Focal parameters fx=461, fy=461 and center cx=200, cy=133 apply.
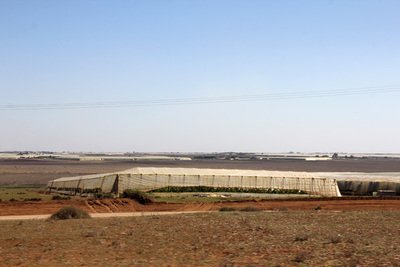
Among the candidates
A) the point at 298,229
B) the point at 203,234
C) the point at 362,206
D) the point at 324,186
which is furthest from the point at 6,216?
the point at 324,186

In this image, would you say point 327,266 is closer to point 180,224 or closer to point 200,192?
point 180,224

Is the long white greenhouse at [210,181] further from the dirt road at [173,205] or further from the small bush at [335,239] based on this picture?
the small bush at [335,239]

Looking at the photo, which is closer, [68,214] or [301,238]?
[301,238]

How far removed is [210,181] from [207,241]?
35794mm

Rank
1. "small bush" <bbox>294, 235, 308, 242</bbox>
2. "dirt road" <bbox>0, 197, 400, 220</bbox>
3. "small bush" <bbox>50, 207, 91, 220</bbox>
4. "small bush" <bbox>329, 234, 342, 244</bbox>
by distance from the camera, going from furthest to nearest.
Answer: "dirt road" <bbox>0, 197, 400, 220</bbox>, "small bush" <bbox>50, 207, 91, 220</bbox>, "small bush" <bbox>294, 235, 308, 242</bbox>, "small bush" <bbox>329, 234, 342, 244</bbox>

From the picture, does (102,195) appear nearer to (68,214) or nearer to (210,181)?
(210,181)

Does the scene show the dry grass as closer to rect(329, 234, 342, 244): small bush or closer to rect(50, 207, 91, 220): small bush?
rect(329, 234, 342, 244): small bush

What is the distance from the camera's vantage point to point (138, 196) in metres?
45.8

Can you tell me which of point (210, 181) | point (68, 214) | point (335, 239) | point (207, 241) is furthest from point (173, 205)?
point (335, 239)

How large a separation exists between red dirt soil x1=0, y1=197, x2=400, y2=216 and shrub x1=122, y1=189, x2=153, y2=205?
0.77 metres

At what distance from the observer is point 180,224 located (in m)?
25.9

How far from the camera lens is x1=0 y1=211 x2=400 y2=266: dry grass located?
16672mm

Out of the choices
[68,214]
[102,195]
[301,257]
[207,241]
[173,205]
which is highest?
[301,257]

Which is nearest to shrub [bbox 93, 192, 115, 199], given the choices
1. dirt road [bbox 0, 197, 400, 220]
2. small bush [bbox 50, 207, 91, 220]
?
dirt road [bbox 0, 197, 400, 220]
